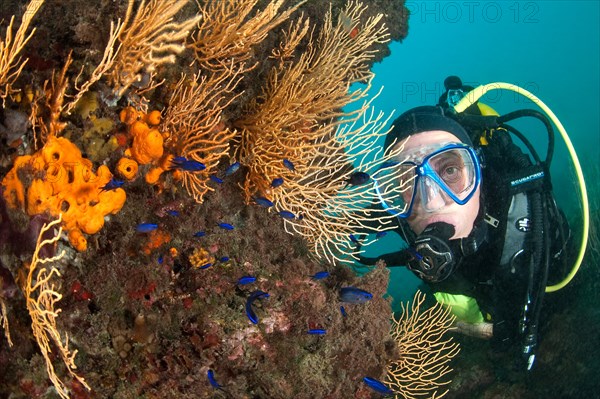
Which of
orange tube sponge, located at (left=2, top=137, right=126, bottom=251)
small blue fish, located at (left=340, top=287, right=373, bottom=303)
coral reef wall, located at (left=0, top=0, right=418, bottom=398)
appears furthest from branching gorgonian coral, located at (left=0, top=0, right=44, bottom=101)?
small blue fish, located at (left=340, top=287, right=373, bottom=303)

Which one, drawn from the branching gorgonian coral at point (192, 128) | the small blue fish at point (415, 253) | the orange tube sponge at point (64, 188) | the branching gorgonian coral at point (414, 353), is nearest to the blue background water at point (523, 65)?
the branching gorgonian coral at point (414, 353)

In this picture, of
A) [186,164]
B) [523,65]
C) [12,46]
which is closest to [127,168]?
[186,164]

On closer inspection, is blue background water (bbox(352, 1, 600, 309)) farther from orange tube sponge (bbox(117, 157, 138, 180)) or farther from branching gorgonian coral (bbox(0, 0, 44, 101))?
branching gorgonian coral (bbox(0, 0, 44, 101))

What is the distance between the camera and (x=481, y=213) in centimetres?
475

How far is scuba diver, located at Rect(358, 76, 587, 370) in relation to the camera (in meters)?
4.54

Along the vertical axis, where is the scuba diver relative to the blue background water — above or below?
below

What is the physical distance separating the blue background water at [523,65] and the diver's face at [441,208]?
600 cm

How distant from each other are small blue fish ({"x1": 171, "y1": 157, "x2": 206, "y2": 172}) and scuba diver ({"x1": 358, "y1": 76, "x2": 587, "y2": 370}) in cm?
230

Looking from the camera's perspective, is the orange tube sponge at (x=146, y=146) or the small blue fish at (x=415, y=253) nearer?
the orange tube sponge at (x=146, y=146)

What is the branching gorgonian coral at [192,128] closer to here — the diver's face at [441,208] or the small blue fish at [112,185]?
the small blue fish at [112,185]

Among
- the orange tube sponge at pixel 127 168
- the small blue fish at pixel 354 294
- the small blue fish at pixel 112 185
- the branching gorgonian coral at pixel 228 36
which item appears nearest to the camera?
the small blue fish at pixel 112 185

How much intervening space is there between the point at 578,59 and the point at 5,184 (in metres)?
77.6

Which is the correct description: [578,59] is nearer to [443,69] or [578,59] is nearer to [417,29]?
[443,69]

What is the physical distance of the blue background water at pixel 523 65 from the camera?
93.4 ft
